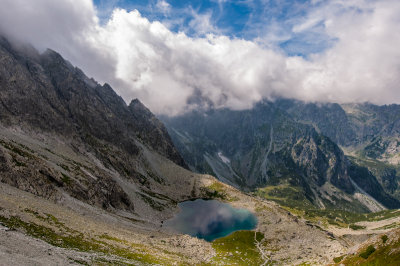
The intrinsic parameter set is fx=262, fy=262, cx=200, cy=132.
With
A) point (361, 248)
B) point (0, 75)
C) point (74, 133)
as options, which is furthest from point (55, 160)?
point (361, 248)

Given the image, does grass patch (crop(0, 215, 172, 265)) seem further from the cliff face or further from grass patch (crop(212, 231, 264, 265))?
the cliff face

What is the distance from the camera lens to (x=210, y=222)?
569 feet

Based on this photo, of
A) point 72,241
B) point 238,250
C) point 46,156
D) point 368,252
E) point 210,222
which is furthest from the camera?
point 210,222

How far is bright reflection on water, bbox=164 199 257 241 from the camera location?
493ft

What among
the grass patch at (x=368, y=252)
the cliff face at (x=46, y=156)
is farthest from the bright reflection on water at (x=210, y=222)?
the grass patch at (x=368, y=252)

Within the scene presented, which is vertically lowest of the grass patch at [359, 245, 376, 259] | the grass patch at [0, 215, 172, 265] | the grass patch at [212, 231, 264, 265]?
the grass patch at [212, 231, 264, 265]

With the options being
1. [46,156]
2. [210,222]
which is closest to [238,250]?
[210,222]

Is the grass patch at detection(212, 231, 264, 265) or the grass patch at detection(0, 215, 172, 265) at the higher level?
the grass patch at detection(0, 215, 172, 265)

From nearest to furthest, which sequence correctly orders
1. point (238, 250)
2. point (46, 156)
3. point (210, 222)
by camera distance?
point (238, 250), point (46, 156), point (210, 222)

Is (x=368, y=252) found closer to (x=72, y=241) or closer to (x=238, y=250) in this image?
(x=72, y=241)

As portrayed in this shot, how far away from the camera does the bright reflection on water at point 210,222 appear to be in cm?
15038

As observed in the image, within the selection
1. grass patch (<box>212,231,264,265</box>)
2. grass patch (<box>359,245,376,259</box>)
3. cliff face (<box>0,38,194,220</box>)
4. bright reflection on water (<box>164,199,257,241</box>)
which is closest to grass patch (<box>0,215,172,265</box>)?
grass patch (<box>212,231,264,265</box>)

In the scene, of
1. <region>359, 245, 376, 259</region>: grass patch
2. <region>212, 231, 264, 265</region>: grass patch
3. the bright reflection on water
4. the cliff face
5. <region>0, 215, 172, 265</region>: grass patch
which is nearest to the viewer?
<region>0, 215, 172, 265</region>: grass patch

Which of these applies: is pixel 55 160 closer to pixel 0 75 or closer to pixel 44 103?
pixel 44 103
